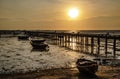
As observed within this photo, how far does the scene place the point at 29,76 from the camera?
19094mm

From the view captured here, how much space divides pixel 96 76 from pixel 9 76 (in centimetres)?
766

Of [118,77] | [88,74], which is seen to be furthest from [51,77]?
[118,77]

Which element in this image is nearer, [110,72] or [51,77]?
[51,77]

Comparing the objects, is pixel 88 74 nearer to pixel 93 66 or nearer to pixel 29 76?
pixel 93 66

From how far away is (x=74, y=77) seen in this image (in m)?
18.6

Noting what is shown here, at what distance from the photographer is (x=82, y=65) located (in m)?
19.9

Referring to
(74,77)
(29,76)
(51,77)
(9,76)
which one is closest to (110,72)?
(74,77)

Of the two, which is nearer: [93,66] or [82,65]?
[93,66]

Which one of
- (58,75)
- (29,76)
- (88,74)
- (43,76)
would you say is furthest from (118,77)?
(29,76)

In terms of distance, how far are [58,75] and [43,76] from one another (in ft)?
4.48

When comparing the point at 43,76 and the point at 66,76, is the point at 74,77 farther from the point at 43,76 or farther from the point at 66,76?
the point at 43,76

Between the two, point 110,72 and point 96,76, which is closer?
point 96,76

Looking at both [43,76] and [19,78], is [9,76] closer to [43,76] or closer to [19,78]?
[19,78]

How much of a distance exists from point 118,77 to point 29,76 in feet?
25.1
